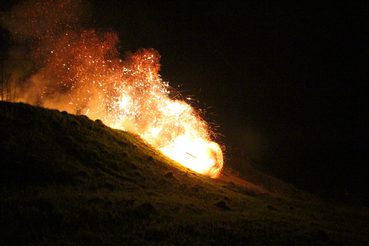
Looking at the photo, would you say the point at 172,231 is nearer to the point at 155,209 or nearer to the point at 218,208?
the point at 155,209

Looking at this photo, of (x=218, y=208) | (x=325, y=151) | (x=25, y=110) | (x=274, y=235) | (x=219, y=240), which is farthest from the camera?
(x=325, y=151)

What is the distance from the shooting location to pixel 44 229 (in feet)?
45.9

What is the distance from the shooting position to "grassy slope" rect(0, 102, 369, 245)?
14656 millimetres

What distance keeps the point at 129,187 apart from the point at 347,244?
13116 mm

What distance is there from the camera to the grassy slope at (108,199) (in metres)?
14.7

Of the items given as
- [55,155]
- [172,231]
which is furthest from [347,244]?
[55,155]

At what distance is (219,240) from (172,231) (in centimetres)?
204

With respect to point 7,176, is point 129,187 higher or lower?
higher

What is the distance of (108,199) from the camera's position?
1852 centimetres

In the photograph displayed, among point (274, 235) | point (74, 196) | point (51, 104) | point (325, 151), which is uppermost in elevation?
point (325, 151)

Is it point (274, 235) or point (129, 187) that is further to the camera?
point (129, 187)

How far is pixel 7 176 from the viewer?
63.4ft

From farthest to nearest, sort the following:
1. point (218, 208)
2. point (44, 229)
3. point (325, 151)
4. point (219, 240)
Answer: point (325, 151), point (218, 208), point (219, 240), point (44, 229)

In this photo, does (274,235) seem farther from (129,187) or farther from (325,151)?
(325,151)
